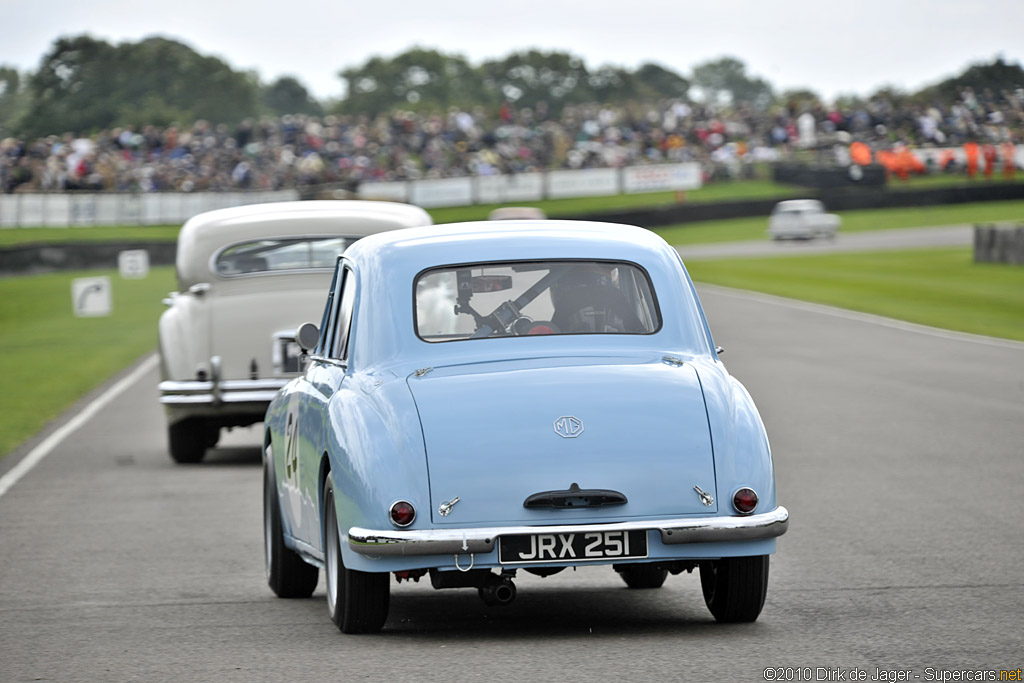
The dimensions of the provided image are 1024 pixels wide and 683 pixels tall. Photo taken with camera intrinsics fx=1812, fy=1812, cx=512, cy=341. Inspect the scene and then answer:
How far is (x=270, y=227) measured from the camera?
1470 cm

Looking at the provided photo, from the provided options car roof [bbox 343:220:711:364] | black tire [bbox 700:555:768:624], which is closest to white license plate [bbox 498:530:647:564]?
black tire [bbox 700:555:768:624]

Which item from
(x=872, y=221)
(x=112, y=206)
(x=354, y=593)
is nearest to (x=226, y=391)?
(x=354, y=593)

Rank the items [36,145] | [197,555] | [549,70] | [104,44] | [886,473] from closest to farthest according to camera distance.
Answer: [197,555] < [886,473] < [36,145] < [104,44] < [549,70]

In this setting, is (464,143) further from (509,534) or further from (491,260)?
(509,534)

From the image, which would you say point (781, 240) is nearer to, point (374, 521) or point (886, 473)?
point (886, 473)

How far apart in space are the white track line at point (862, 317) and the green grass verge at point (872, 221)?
20037 mm

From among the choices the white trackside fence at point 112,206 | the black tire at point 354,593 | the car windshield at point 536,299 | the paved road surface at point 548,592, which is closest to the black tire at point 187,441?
the paved road surface at point 548,592

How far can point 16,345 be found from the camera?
31.4m

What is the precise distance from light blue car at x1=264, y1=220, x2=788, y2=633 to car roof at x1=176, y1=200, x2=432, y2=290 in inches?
276

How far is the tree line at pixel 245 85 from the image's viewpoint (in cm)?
9406

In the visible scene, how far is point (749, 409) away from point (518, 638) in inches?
47.8

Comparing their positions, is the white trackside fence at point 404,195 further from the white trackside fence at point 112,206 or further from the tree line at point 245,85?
the tree line at point 245,85

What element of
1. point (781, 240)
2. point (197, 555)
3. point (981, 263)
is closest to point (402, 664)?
point (197, 555)

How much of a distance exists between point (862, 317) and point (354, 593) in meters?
25.0
